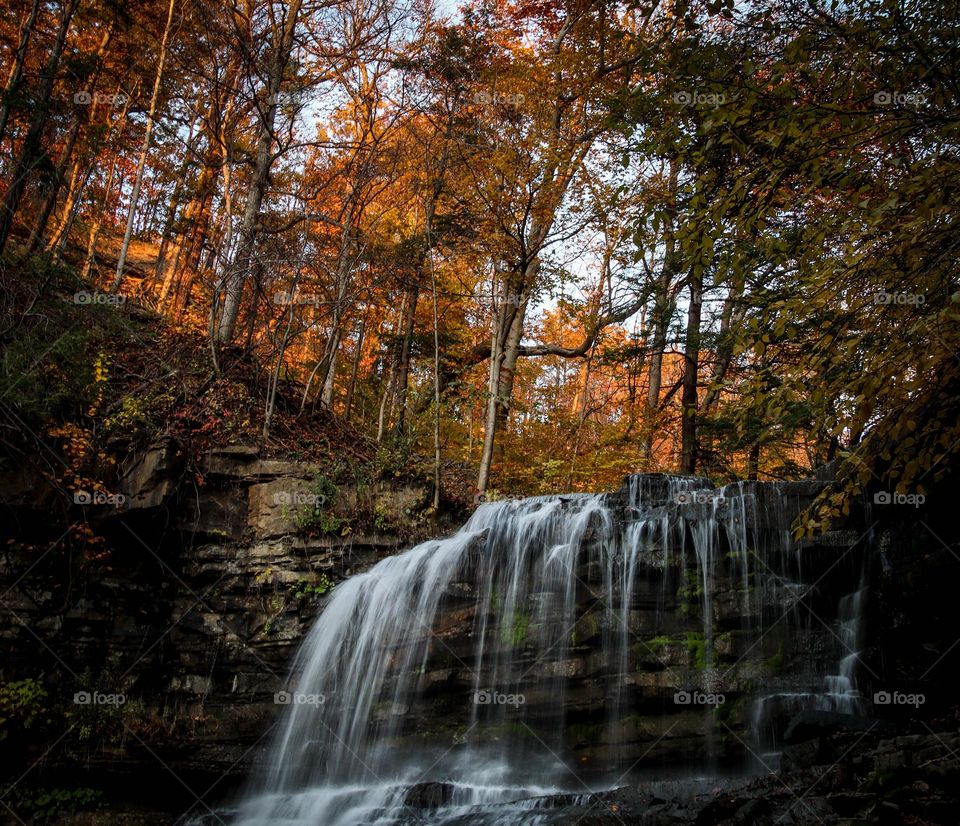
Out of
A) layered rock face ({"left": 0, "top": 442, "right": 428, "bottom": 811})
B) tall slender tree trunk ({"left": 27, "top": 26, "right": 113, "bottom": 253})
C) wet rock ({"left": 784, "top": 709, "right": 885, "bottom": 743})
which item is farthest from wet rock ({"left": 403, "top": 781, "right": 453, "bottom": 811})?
tall slender tree trunk ({"left": 27, "top": 26, "right": 113, "bottom": 253})

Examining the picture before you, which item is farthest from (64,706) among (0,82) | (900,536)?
(0,82)

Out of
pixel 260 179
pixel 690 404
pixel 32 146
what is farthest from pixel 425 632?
pixel 260 179

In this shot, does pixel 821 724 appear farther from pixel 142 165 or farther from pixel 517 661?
pixel 142 165

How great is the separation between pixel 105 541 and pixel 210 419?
2395 mm

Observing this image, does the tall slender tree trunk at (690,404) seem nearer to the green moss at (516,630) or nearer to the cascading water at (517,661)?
the cascading water at (517,661)

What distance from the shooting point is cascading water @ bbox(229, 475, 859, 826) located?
6961mm

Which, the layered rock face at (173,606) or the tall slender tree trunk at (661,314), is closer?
the layered rock face at (173,606)

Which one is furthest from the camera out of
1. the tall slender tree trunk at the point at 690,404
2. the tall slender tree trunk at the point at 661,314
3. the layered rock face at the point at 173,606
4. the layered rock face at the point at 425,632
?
the tall slender tree trunk at the point at 661,314

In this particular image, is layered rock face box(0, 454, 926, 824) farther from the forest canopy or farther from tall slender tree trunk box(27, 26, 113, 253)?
tall slender tree trunk box(27, 26, 113, 253)

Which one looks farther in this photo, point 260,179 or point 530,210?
point 260,179

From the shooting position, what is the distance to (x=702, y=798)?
5547 mm

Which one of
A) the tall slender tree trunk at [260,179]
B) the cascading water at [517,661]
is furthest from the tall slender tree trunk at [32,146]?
the cascading water at [517,661]

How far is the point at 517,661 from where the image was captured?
306 inches

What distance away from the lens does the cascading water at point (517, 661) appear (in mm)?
6961
